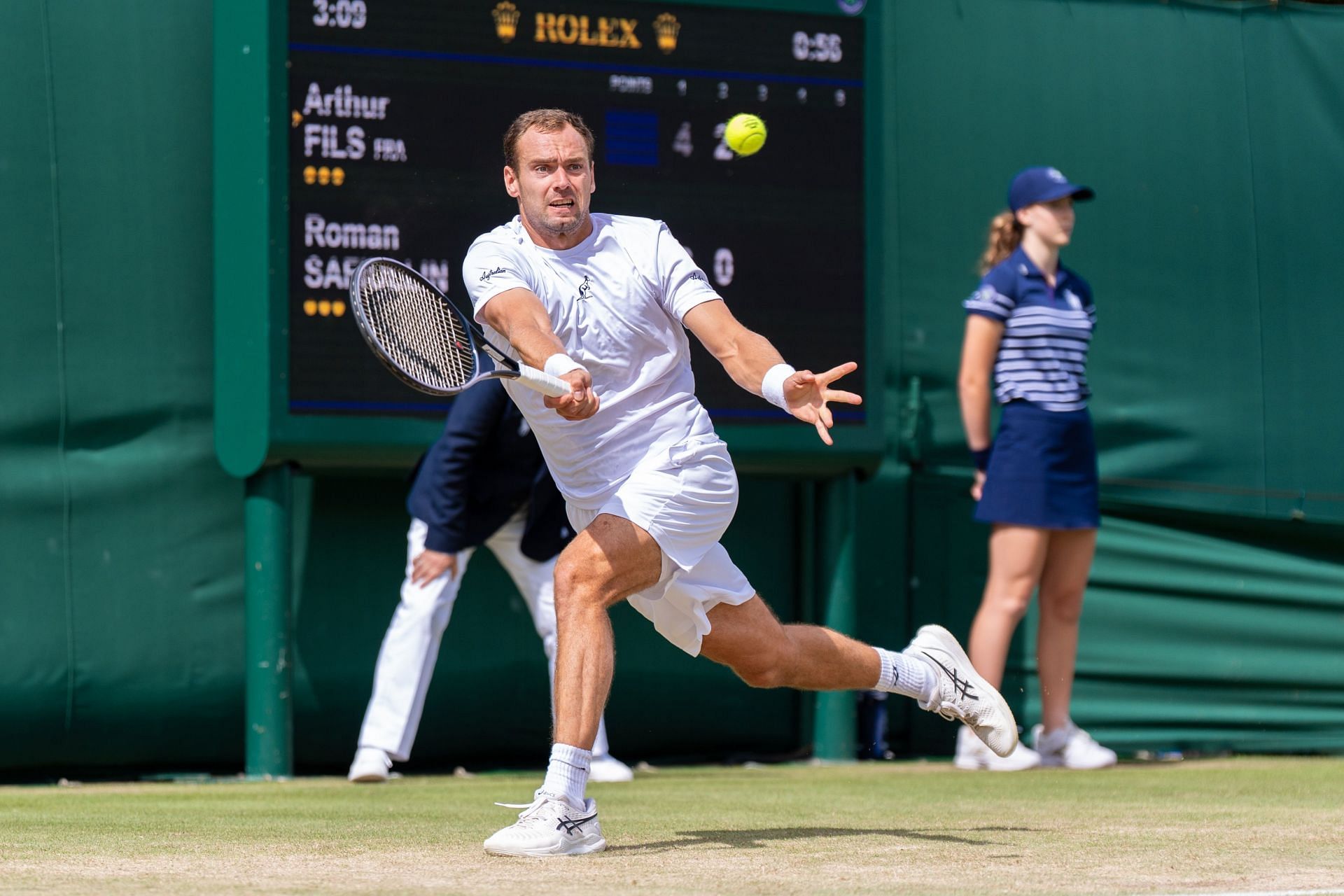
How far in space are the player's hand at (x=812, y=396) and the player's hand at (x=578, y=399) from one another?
0.40 meters

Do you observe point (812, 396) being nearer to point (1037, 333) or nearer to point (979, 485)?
point (1037, 333)

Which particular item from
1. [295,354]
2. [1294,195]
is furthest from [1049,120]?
[295,354]

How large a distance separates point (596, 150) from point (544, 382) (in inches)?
111

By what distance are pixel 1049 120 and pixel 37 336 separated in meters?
3.99

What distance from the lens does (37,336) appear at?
662cm

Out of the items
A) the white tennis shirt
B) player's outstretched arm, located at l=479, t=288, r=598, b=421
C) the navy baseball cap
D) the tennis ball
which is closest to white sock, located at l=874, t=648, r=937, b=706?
the white tennis shirt

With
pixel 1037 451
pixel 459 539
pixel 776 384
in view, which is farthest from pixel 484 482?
pixel 776 384

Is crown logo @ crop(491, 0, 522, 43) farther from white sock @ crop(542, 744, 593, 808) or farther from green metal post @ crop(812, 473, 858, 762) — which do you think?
white sock @ crop(542, 744, 593, 808)

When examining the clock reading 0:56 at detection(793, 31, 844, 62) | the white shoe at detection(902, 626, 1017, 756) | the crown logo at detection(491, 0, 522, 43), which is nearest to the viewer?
the white shoe at detection(902, 626, 1017, 756)

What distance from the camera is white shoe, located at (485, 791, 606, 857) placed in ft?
13.5

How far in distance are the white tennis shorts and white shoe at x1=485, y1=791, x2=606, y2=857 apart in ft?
1.86

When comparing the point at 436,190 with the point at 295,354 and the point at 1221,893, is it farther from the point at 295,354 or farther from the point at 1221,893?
the point at 1221,893

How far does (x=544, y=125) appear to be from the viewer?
4.53 m

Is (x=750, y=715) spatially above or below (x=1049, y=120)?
below
